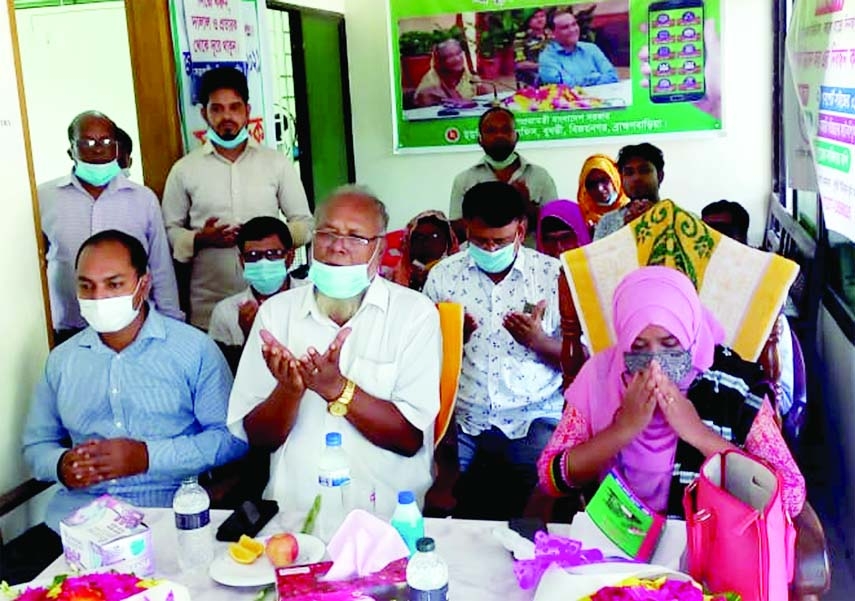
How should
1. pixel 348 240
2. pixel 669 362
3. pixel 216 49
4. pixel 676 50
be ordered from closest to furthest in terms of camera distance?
pixel 669 362, pixel 348 240, pixel 216 49, pixel 676 50

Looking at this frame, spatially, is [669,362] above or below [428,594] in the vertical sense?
above

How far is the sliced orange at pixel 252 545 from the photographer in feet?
5.66

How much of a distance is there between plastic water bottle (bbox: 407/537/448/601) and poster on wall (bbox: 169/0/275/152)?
278 cm

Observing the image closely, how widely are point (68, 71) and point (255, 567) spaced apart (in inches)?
187

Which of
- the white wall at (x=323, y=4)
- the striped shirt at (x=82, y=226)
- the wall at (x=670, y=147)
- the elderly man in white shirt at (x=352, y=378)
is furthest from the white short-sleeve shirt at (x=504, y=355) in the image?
the white wall at (x=323, y=4)

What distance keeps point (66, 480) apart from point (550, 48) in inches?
190

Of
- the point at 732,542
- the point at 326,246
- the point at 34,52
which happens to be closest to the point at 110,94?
the point at 34,52

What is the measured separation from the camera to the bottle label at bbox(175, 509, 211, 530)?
1.73 meters

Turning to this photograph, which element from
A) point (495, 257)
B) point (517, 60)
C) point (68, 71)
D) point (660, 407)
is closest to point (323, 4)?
point (517, 60)

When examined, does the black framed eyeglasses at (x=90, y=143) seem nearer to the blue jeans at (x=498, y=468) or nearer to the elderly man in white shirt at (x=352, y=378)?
the elderly man in white shirt at (x=352, y=378)

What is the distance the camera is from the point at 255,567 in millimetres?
1689

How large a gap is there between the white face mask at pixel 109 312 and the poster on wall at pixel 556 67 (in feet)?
14.4

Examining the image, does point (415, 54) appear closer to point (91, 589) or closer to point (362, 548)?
point (362, 548)

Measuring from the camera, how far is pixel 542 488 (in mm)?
2164
